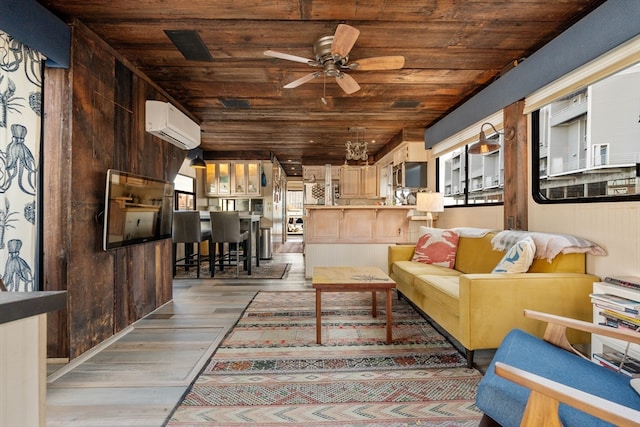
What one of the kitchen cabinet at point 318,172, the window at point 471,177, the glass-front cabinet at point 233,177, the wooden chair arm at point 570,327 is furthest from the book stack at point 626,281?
the kitchen cabinet at point 318,172

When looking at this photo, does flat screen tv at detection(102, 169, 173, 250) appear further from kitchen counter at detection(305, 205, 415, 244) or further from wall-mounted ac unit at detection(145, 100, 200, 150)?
kitchen counter at detection(305, 205, 415, 244)

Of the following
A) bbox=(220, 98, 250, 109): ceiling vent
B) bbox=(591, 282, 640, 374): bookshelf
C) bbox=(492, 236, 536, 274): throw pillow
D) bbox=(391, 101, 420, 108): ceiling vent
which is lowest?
bbox=(591, 282, 640, 374): bookshelf

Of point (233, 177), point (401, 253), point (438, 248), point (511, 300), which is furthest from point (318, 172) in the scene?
point (511, 300)

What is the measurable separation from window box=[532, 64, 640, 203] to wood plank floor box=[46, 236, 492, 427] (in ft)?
4.97

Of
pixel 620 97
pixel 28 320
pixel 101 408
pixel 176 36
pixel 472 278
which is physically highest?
pixel 176 36

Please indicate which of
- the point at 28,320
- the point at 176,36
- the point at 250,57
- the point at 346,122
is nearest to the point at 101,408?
the point at 28,320

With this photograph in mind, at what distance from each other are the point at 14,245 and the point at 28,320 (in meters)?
1.66

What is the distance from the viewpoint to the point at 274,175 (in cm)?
789

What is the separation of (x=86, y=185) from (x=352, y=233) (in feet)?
11.7

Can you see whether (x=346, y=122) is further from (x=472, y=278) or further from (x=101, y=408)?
(x=101, y=408)

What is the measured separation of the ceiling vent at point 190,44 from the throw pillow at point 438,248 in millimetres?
3082

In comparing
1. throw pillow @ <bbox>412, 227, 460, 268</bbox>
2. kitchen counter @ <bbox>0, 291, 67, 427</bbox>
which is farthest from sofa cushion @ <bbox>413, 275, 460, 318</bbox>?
kitchen counter @ <bbox>0, 291, 67, 427</bbox>

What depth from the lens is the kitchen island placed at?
16.2 feet

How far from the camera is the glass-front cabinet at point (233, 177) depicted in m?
7.39
